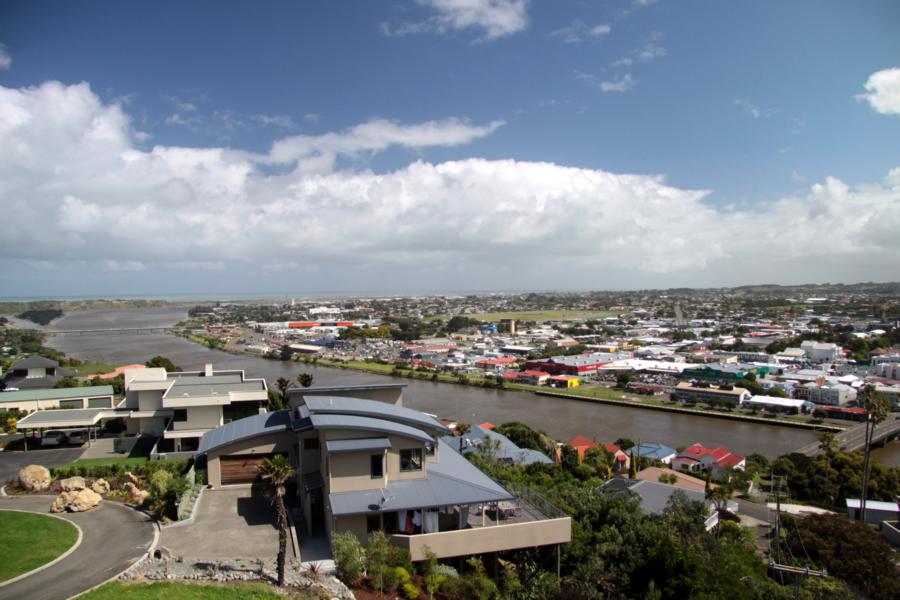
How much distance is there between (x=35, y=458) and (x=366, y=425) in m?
9.83

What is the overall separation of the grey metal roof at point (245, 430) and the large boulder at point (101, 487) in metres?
1.64

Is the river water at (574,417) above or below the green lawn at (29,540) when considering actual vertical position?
below

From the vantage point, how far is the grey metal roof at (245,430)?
409 inches

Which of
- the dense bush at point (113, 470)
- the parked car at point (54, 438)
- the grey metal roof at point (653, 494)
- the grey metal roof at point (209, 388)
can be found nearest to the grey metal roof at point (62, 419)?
the parked car at point (54, 438)

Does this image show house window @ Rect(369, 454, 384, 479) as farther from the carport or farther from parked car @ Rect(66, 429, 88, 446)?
parked car @ Rect(66, 429, 88, 446)

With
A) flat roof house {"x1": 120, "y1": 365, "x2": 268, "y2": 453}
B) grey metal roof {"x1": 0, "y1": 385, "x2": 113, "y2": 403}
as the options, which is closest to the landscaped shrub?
flat roof house {"x1": 120, "y1": 365, "x2": 268, "y2": 453}

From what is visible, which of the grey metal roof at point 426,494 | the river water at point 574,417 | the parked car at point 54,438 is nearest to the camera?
the grey metal roof at point 426,494

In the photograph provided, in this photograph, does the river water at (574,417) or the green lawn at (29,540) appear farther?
the river water at (574,417)

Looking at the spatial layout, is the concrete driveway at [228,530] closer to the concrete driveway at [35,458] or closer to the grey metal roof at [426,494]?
the grey metal roof at [426,494]

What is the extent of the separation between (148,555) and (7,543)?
6.22ft

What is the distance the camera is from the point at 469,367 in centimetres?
4528

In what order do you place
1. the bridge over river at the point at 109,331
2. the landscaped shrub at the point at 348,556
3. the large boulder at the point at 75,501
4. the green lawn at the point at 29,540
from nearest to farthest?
the green lawn at the point at 29,540 < the landscaped shrub at the point at 348,556 < the large boulder at the point at 75,501 < the bridge over river at the point at 109,331

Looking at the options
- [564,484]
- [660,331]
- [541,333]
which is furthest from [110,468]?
[660,331]

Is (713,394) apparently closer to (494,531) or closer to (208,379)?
(208,379)
